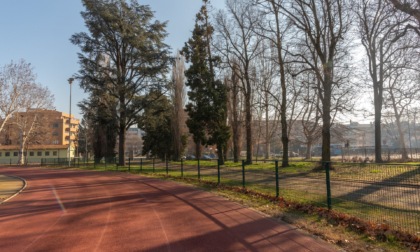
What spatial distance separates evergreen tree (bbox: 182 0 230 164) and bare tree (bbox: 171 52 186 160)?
11018mm

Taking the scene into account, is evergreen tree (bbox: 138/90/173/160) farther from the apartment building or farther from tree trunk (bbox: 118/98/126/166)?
the apartment building

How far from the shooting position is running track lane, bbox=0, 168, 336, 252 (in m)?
7.00

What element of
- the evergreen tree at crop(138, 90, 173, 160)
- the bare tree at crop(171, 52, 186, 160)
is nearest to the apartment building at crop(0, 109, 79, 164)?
the evergreen tree at crop(138, 90, 173, 160)

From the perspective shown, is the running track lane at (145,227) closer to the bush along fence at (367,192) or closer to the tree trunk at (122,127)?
the bush along fence at (367,192)

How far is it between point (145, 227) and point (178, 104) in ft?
135

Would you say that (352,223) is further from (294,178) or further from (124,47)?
(124,47)

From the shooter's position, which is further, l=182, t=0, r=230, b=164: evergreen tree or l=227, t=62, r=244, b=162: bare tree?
l=227, t=62, r=244, b=162: bare tree

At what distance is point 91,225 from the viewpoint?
29.9 ft

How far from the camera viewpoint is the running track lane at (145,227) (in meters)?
7.00

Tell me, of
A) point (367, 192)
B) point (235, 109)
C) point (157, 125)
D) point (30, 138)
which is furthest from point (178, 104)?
point (367, 192)

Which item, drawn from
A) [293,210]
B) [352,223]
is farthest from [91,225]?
[352,223]

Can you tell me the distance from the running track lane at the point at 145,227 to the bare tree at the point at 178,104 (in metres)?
36.2

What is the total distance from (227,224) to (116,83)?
35.7 metres

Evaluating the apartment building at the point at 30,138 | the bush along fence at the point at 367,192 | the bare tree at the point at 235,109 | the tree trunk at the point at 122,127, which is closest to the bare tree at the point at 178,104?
the bare tree at the point at 235,109
